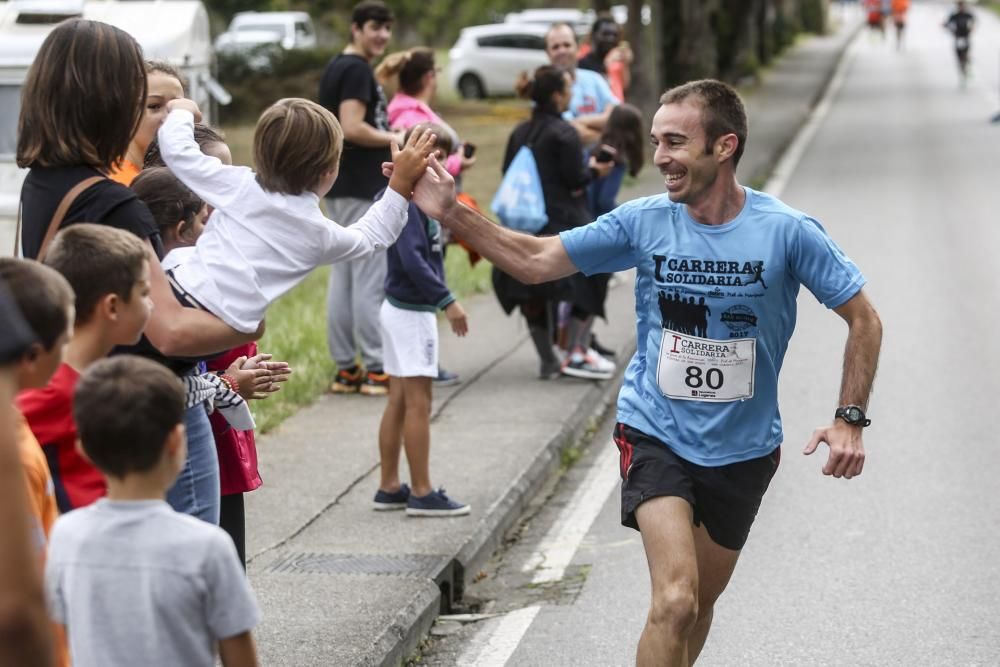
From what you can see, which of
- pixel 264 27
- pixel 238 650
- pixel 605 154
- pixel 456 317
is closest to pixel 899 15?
pixel 264 27

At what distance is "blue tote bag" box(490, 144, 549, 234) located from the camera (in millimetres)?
9312

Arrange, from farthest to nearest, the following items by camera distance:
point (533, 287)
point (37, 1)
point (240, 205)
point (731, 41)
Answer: point (731, 41) → point (37, 1) → point (533, 287) → point (240, 205)

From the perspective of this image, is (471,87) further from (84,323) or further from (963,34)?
(84,323)

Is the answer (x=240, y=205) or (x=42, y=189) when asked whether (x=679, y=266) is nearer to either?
(x=240, y=205)

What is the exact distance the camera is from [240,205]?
4242mm

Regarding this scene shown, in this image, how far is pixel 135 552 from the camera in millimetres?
2926

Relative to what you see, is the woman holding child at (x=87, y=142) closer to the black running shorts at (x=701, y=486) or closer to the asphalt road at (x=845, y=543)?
the black running shorts at (x=701, y=486)

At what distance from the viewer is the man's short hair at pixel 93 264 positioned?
3.32m

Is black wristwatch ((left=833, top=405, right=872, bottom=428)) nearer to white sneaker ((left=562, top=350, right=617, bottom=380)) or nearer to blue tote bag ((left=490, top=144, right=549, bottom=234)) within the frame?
blue tote bag ((left=490, top=144, right=549, bottom=234))

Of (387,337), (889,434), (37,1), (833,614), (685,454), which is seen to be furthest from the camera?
(37,1)

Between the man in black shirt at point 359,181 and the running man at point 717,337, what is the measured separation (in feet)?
14.8

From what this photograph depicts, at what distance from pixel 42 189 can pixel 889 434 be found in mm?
5954

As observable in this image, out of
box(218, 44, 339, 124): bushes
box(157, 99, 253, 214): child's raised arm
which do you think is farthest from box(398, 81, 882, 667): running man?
box(218, 44, 339, 124): bushes

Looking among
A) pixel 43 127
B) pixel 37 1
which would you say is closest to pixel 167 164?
pixel 43 127
